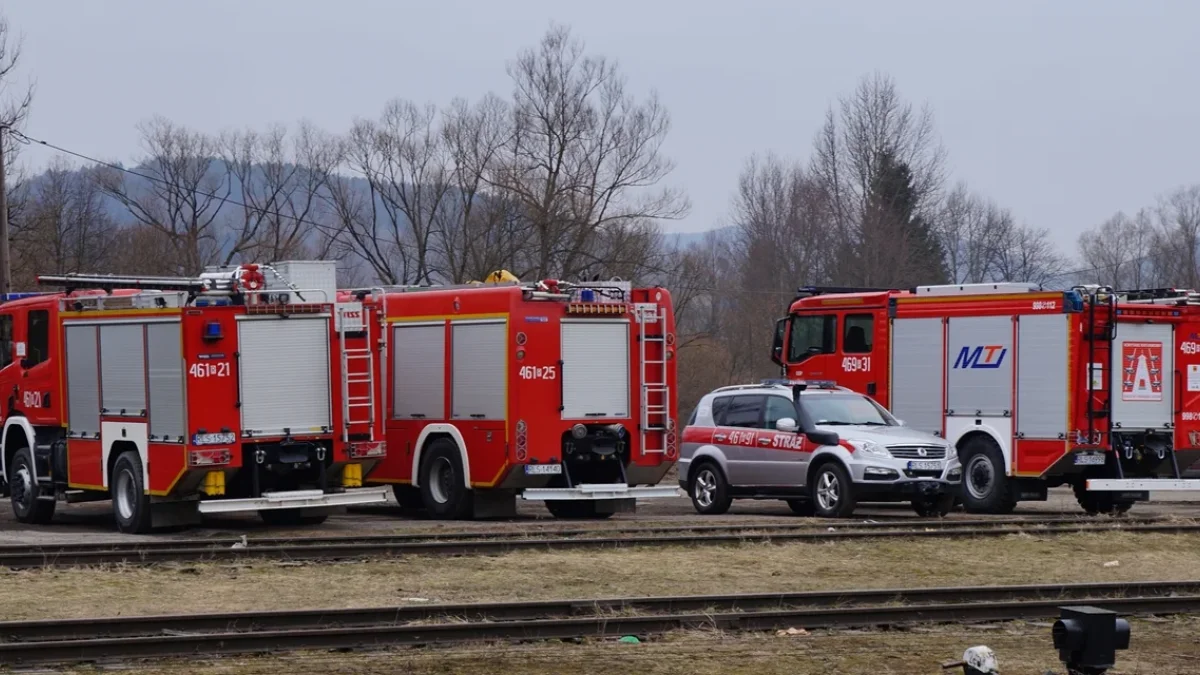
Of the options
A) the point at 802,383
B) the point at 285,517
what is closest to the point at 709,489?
the point at 802,383

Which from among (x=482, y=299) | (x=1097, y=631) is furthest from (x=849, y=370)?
(x=1097, y=631)

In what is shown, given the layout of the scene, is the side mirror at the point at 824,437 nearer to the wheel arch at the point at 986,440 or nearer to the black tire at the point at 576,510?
the wheel arch at the point at 986,440

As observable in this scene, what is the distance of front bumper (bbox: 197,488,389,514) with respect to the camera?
63.1 feet

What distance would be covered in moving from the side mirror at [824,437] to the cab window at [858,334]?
4237 mm

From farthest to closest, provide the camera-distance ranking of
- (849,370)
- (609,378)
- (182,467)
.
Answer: (849,370)
(609,378)
(182,467)

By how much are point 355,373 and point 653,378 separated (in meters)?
4.24

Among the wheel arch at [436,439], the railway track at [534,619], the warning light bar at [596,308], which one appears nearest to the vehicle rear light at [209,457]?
the wheel arch at [436,439]

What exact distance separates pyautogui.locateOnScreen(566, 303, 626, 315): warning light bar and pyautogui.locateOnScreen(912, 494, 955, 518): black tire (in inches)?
196

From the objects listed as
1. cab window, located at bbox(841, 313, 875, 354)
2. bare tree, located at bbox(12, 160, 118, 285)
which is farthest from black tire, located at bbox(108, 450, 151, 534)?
bare tree, located at bbox(12, 160, 118, 285)

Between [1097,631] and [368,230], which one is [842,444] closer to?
[1097,631]

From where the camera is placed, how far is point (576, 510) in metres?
23.3

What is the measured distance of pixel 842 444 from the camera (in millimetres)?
21828

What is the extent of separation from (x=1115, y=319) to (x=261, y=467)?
1211 cm

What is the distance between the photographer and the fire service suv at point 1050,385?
22.9 meters
